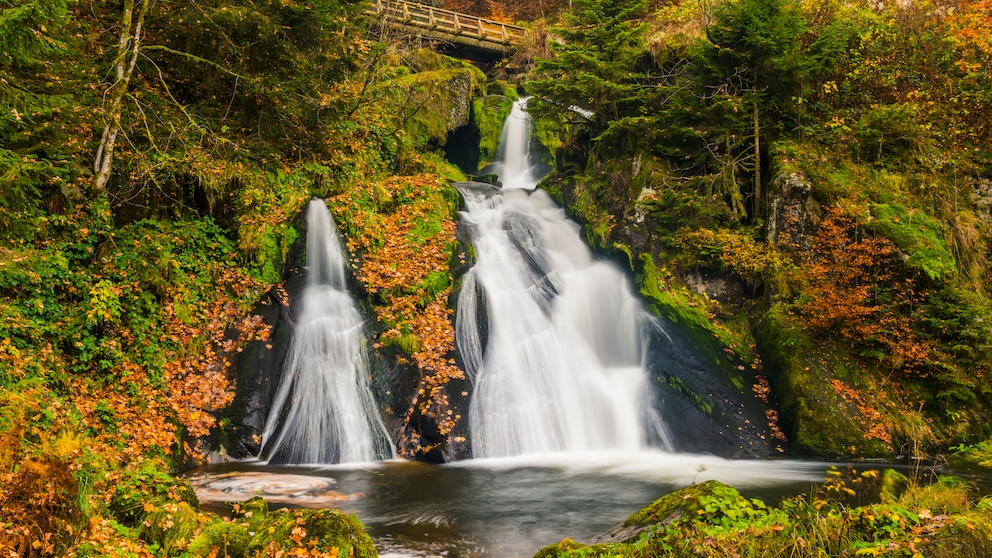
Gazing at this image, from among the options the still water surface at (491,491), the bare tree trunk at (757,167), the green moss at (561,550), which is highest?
the bare tree trunk at (757,167)

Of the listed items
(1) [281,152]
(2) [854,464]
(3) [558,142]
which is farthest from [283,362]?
(3) [558,142]

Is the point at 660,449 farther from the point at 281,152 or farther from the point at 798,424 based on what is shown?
the point at 281,152

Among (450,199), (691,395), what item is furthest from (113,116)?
(691,395)

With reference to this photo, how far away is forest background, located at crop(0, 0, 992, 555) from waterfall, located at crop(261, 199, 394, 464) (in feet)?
1.64

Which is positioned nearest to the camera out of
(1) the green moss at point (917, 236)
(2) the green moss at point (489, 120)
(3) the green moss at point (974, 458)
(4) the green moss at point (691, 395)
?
(3) the green moss at point (974, 458)

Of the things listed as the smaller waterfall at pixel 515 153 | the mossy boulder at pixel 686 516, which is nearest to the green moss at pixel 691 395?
the mossy boulder at pixel 686 516

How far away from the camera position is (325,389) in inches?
348

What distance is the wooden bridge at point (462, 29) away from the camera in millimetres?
22156

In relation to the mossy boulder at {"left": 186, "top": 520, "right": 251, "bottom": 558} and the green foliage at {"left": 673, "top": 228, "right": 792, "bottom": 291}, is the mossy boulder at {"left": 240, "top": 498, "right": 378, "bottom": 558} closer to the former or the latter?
the mossy boulder at {"left": 186, "top": 520, "right": 251, "bottom": 558}

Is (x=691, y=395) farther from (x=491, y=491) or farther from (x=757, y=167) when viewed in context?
(x=757, y=167)

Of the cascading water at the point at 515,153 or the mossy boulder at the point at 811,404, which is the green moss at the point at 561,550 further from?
the cascading water at the point at 515,153

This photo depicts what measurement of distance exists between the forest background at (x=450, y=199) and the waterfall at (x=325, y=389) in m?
0.50

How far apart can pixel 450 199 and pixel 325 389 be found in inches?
222

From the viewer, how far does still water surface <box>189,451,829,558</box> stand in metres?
5.50
